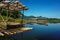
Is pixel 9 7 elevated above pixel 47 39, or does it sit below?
above

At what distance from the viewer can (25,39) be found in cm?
1648

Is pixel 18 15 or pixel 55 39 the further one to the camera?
pixel 18 15

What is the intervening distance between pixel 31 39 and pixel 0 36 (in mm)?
2340

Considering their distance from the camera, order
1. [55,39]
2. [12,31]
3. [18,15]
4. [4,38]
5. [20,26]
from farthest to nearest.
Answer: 1. [18,15]
2. [20,26]
3. [12,31]
4. [55,39]
5. [4,38]

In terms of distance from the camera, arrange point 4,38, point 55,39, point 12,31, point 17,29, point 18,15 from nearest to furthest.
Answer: point 4,38, point 55,39, point 12,31, point 17,29, point 18,15

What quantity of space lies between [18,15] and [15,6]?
1285 cm

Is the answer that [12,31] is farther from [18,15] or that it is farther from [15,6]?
[18,15]

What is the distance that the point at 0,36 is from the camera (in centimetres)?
1642

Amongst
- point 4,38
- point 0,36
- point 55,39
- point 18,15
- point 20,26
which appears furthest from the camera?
point 18,15

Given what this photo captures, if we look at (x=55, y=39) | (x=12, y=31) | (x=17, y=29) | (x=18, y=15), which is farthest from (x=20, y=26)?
(x=18, y=15)

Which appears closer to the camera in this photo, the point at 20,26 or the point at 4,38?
the point at 4,38

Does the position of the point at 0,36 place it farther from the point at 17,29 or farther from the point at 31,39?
the point at 17,29

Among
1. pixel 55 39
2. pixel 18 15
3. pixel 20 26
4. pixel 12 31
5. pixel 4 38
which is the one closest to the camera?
pixel 4 38

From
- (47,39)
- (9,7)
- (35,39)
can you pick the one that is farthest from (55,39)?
(9,7)
